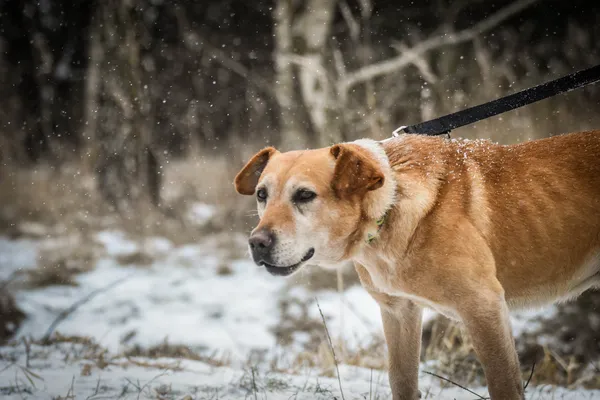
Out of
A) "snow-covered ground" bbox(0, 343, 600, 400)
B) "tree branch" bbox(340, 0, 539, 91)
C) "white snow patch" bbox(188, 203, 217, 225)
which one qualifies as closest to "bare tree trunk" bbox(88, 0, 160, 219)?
"white snow patch" bbox(188, 203, 217, 225)

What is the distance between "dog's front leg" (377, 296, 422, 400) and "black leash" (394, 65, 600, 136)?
0.97 m

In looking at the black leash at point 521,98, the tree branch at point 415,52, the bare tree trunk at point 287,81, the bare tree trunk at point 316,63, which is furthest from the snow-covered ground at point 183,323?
the tree branch at point 415,52

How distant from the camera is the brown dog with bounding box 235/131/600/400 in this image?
2232 millimetres

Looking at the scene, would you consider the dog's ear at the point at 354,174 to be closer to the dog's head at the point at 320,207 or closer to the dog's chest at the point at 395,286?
the dog's head at the point at 320,207

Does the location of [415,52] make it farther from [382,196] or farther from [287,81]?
[382,196]

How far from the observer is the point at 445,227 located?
2291 millimetres

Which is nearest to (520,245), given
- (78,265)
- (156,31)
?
(78,265)

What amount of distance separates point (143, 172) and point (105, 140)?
854 mm

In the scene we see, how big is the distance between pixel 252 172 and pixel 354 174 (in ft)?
2.41

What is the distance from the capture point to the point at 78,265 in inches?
288

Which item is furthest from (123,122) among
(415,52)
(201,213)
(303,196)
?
(303,196)

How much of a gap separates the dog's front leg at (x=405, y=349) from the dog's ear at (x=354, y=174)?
675 millimetres

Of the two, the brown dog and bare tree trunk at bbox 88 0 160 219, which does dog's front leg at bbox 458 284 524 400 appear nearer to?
the brown dog

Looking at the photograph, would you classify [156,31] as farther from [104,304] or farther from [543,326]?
[543,326]
